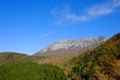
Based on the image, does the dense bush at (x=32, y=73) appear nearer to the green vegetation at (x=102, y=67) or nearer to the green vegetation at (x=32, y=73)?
the green vegetation at (x=32, y=73)

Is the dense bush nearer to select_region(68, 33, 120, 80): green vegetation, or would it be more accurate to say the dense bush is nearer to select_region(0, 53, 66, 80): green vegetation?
select_region(0, 53, 66, 80): green vegetation

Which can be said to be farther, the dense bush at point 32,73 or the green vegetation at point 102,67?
the dense bush at point 32,73

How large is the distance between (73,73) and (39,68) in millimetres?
24821

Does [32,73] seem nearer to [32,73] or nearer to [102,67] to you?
[32,73]

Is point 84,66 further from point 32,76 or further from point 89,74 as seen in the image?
point 32,76

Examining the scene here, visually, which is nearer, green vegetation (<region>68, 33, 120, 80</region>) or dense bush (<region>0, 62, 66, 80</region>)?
green vegetation (<region>68, 33, 120, 80</region>)

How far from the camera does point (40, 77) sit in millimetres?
141750

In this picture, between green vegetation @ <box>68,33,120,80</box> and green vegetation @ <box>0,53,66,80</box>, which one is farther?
green vegetation @ <box>0,53,66,80</box>

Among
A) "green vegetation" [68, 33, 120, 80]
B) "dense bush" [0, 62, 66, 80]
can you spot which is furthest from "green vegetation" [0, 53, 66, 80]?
"green vegetation" [68, 33, 120, 80]

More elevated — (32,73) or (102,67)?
(32,73)

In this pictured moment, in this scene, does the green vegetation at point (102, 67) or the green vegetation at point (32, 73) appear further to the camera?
the green vegetation at point (32, 73)

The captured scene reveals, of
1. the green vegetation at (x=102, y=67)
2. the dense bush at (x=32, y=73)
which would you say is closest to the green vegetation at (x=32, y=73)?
the dense bush at (x=32, y=73)

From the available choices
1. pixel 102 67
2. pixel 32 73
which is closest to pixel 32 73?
pixel 32 73

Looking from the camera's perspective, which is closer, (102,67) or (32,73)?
(102,67)
